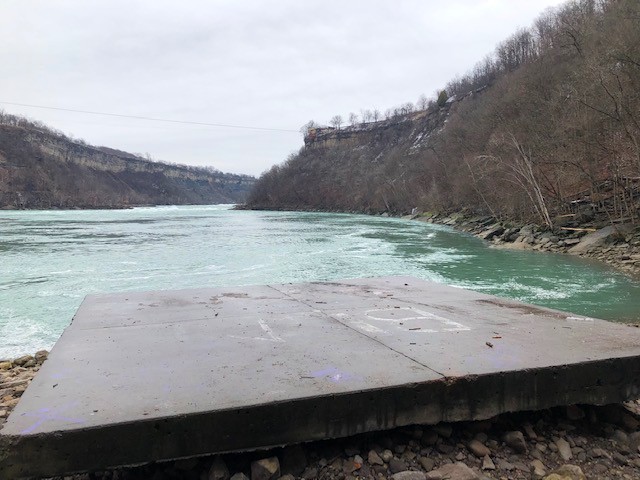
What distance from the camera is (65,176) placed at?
130m

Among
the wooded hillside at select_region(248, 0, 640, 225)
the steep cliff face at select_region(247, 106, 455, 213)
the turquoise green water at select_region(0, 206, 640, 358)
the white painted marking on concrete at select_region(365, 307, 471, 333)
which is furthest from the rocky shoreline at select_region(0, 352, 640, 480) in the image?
the steep cliff face at select_region(247, 106, 455, 213)

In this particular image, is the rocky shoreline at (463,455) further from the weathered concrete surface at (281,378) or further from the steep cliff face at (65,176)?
the steep cliff face at (65,176)

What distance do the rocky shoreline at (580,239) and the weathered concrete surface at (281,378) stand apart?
43.6ft

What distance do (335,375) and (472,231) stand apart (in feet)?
110

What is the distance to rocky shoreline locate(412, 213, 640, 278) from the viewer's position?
17359 millimetres

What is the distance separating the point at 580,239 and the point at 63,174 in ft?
456

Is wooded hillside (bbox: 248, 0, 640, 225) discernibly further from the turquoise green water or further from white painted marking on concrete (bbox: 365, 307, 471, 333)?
white painted marking on concrete (bbox: 365, 307, 471, 333)

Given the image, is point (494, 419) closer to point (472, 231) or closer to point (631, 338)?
point (631, 338)

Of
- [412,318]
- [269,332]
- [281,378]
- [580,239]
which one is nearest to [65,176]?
[580,239]

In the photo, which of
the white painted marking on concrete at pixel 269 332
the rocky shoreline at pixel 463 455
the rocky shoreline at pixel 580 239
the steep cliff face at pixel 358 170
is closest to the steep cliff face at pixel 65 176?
the steep cliff face at pixel 358 170

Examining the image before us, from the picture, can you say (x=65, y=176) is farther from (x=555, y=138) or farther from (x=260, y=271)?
(x=555, y=138)

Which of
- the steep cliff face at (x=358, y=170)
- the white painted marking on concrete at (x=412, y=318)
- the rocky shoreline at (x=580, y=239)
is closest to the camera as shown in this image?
the white painted marking on concrete at (x=412, y=318)

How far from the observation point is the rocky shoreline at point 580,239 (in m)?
17.4

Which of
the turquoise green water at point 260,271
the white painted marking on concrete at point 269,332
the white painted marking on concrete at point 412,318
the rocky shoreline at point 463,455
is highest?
the white painted marking on concrete at point 269,332
